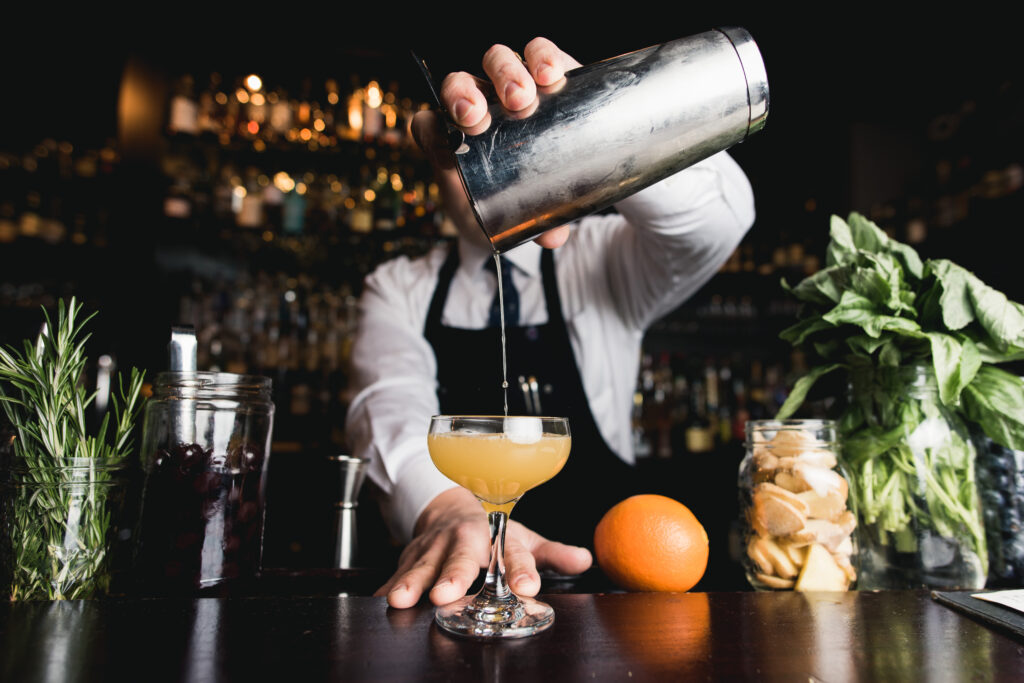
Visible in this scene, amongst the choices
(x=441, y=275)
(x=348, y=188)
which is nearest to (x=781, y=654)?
(x=441, y=275)

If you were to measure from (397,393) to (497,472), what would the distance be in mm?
753

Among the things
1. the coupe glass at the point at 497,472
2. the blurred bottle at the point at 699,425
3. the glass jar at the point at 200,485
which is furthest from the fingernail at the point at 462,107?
the blurred bottle at the point at 699,425

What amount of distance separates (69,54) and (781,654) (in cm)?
366

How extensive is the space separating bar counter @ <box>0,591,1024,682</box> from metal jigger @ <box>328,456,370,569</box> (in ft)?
1.02

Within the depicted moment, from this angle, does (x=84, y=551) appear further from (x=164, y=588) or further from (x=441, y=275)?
(x=441, y=275)

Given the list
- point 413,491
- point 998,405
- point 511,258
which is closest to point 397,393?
point 413,491

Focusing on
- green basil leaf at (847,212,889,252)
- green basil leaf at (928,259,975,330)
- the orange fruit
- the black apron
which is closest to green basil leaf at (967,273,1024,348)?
green basil leaf at (928,259,975,330)

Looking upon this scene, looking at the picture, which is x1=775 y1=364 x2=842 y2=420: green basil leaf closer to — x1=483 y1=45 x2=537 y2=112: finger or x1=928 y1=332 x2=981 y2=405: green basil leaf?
x1=928 y1=332 x2=981 y2=405: green basil leaf

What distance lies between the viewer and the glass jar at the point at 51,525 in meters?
0.68

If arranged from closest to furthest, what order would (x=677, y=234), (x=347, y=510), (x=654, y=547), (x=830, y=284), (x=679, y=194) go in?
1. (x=654, y=547)
2. (x=830, y=284)
3. (x=347, y=510)
4. (x=679, y=194)
5. (x=677, y=234)

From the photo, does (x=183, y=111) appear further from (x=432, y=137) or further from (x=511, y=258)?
(x=432, y=137)

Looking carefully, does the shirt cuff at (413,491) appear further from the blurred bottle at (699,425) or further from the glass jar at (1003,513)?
the blurred bottle at (699,425)

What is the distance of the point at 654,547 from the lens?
2.61ft

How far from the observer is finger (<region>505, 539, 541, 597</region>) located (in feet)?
2.31
